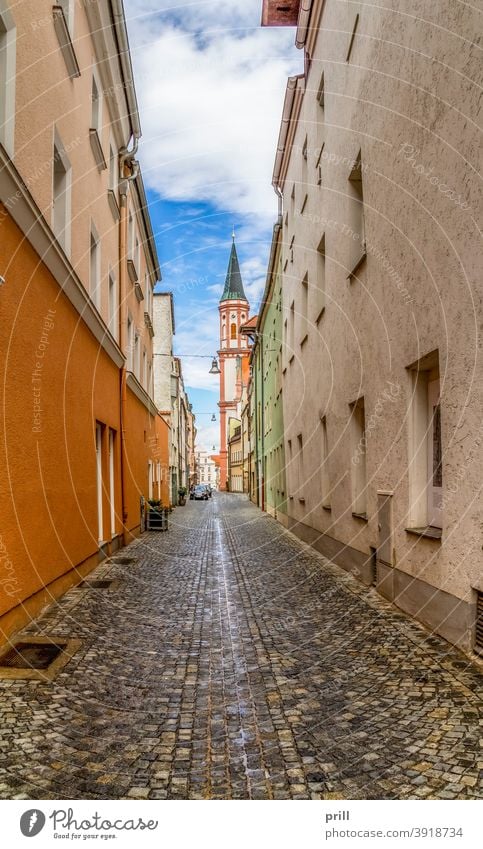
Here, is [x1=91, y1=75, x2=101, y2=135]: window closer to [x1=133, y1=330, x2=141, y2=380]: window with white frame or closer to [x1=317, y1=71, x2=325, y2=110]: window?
[x1=317, y1=71, x2=325, y2=110]: window

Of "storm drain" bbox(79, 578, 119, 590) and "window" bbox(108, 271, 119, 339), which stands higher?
"window" bbox(108, 271, 119, 339)

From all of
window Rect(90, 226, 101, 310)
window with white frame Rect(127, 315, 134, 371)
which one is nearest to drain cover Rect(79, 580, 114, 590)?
window Rect(90, 226, 101, 310)

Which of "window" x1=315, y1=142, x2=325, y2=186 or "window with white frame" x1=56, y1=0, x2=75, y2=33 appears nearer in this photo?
"window with white frame" x1=56, y1=0, x2=75, y2=33

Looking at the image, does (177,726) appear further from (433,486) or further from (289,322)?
(289,322)

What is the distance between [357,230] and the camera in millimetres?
9812

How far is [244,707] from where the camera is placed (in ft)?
13.8

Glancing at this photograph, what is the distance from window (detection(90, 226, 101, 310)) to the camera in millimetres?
11445

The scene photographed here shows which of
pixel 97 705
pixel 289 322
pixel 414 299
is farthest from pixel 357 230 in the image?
pixel 289 322

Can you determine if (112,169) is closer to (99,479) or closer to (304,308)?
(304,308)

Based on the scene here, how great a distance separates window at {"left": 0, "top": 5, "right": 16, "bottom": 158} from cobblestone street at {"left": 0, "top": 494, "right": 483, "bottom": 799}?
476cm

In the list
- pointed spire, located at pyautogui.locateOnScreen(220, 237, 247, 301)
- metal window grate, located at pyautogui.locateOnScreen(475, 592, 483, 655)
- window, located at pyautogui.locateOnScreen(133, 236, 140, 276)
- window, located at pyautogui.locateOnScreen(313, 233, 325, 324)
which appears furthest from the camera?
pointed spire, located at pyautogui.locateOnScreen(220, 237, 247, 301)

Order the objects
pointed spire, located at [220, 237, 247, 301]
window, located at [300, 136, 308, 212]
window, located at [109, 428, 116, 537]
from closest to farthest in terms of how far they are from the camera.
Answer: window, located at [109, 428, 116, 537] < window, located at [300, 136, 308, 212] < pointed spire, located at [220, 237, 247, 301]
